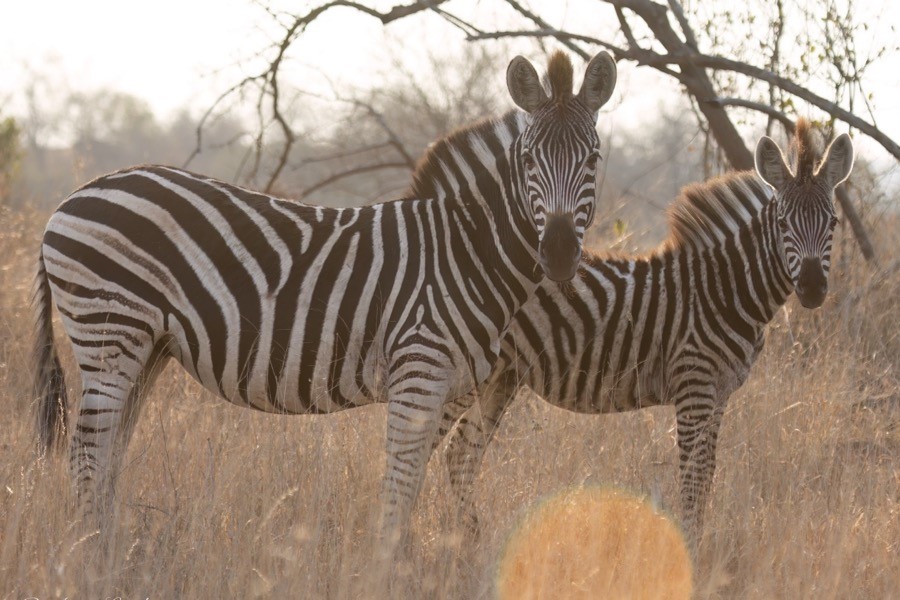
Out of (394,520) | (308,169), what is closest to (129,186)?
(394,520)

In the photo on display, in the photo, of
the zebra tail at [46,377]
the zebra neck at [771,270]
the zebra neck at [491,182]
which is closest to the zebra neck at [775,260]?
the zebra neck at [771,270]

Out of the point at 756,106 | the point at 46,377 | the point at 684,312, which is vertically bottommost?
the point at 46,377

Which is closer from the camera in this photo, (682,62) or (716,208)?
(716,208)

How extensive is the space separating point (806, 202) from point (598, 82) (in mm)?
1366

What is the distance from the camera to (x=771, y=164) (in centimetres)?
530

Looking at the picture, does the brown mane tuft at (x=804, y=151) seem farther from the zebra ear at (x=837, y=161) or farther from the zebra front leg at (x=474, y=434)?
the zebra front leg at (x=474, y=434)

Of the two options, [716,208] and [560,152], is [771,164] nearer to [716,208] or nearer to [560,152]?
[716,208]

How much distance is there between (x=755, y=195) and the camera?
5.55 m

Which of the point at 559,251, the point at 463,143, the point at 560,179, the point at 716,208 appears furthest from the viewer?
the point at 716,208

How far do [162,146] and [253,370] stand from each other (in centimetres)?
5782

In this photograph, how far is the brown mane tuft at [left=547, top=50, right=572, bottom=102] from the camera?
439 centimetres

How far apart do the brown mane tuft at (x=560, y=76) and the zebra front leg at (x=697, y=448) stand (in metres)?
1.66

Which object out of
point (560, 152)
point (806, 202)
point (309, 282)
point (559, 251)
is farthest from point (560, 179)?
point (806, 202)

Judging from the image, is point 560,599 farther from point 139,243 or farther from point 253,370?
point 139,243
